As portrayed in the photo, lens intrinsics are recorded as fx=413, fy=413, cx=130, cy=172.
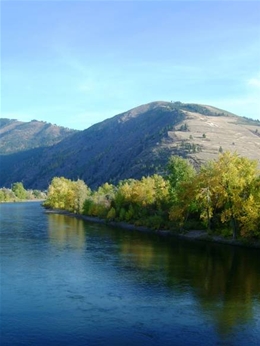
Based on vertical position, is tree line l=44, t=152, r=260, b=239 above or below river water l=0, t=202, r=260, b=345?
above

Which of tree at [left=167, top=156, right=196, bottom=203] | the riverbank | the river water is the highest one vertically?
tree at [left=167, top=156, right=196, bottom=203]

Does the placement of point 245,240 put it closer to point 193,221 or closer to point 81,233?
point 193,221

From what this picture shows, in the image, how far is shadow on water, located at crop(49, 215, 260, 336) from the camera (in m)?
33.1

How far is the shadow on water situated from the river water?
88 millimetres

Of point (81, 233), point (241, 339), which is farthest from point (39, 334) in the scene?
point (81, 233)

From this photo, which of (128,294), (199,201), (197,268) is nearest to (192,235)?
(199,201)

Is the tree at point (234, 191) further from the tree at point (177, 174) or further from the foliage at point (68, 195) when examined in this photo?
the foliage at point (68, 195)

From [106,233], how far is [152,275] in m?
36.7

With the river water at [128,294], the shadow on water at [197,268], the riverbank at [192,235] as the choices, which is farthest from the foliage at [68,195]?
the river water at [128,294]

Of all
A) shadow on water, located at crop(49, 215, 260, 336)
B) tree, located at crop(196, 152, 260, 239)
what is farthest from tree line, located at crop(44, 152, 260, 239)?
shadow on water, located at crop(49, 215, 260, 336)

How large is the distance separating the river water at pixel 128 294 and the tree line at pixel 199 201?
7.16 meters

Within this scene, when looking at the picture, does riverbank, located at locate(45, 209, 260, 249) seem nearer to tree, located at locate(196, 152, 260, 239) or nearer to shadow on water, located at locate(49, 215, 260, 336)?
tree, located at locate(196, 152, 260, 239)

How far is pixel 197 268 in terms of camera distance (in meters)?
47.3

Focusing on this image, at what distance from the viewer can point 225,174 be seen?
212ft
